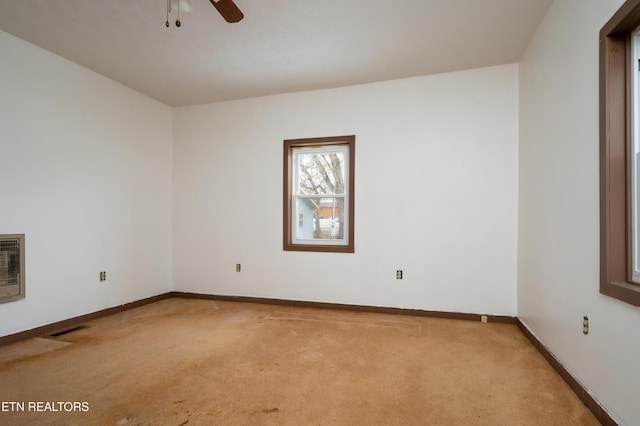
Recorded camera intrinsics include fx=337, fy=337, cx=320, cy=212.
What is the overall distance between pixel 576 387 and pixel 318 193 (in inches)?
125

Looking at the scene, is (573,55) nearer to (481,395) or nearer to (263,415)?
(481,395)

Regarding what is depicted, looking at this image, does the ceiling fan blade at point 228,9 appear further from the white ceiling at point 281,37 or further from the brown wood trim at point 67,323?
the brown wood trim at point 67,323

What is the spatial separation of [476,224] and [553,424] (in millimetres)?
2220

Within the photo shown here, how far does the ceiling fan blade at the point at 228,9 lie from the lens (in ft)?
7.02

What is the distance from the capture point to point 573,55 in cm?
226

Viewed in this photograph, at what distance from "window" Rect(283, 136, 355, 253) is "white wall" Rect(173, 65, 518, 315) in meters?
0.12

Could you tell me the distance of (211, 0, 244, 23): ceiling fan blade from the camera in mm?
2141

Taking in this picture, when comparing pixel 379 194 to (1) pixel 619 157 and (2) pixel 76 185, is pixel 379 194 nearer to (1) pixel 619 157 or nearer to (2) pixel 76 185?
(1) pixel 619 157

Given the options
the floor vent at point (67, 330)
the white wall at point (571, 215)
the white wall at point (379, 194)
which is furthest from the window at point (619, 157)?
the floor vent at point (67, 330)

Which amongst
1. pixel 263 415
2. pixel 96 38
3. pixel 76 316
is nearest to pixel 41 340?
pixel 76 316

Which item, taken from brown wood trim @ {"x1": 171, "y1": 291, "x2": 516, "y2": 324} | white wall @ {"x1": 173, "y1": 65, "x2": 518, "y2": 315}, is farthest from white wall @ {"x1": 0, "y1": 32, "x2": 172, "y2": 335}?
brown wood trim @ {"x1": 171, "y1": 291, "x2": 516, "y2": 324}

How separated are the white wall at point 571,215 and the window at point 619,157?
0.11 meters

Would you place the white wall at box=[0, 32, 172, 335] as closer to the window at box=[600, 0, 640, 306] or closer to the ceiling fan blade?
the ceiling fan blade

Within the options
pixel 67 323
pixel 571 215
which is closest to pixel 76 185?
pixel 67 323
